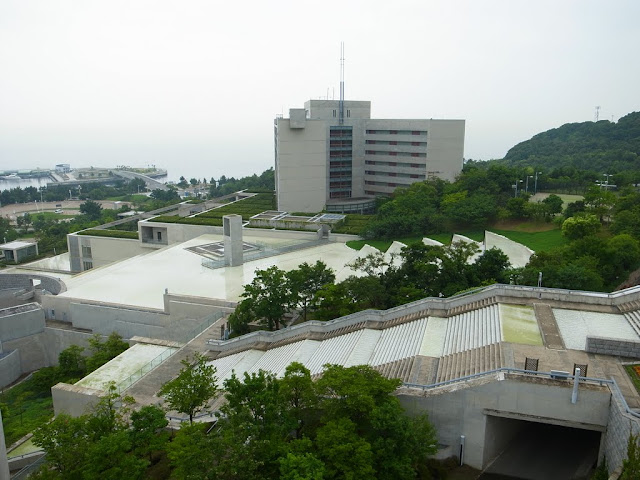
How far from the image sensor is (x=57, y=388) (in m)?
22.8

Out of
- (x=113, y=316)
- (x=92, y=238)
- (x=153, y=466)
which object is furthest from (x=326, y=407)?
(x=92, y=238)

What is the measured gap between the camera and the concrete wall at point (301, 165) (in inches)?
2322

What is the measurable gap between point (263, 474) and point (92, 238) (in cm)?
4296

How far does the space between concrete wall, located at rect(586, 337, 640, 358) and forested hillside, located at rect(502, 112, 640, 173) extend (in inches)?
2611

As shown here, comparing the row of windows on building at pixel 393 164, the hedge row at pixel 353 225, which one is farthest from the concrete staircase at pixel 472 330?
the row of windows on building at pixel 393 164

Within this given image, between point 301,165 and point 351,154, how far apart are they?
9.49 m

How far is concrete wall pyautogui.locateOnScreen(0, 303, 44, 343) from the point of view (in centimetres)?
3225

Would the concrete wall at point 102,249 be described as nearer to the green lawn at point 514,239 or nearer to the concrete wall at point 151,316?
the concrete wall at point 151,316

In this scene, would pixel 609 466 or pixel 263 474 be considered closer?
pixel 263 474

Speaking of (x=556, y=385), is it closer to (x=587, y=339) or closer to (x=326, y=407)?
(x=587, y=339)

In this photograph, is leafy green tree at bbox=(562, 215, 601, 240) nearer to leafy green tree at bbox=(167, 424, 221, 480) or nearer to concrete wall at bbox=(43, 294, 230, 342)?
concrete wall at bbox=(43, 294, 230, 342)

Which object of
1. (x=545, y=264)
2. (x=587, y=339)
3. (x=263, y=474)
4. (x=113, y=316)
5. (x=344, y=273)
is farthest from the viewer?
(x=344, y=273)

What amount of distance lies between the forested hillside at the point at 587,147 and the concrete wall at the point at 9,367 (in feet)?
235

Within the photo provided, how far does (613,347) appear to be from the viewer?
18.0 m
